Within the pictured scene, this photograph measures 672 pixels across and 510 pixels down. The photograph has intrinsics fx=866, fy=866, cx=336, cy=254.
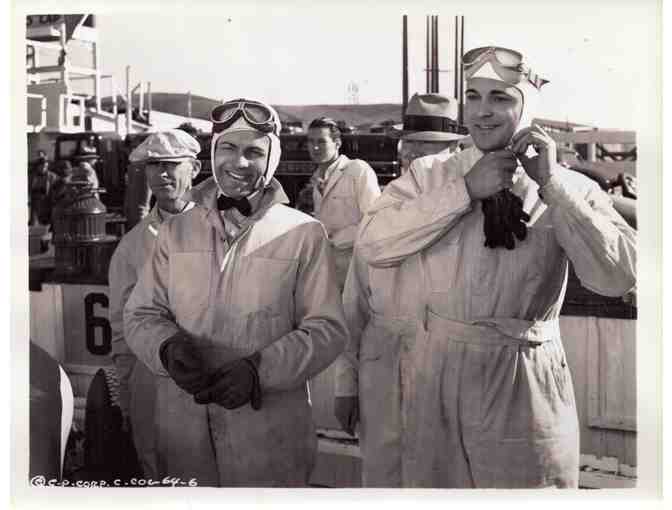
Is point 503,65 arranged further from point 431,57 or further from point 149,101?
point 149,101

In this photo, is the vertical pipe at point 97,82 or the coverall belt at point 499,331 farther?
the vertical pipe at point 97,82

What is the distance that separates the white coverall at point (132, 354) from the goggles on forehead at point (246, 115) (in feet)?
1.29

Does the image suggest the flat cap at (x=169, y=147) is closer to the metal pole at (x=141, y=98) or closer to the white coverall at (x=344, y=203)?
the metal pole at (x=141, y=98)

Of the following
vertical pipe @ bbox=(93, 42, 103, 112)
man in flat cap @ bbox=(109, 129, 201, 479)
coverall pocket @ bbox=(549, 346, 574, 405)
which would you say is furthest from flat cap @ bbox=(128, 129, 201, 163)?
coverall pocket @ bbox=(549, 346, 574, 405)

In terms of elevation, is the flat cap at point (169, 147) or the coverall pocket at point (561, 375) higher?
the flat cap at point (169, 147)

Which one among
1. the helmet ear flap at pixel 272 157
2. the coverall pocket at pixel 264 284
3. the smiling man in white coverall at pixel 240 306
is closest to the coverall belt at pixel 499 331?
the smiling man in white coverall at pixel 240 306

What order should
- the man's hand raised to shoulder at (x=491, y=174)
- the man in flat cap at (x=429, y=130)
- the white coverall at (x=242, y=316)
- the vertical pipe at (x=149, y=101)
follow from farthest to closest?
the vertical pipe at (x=149, y=101) → the man in flat cap at (x=429, y=130) → the white coverall at (x=242, y=316) → the man's hand raised to shoulder at (x=491, y=174)

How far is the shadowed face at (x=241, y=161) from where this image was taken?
285 cm

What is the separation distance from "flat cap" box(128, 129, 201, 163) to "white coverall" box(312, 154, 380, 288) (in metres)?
0.45

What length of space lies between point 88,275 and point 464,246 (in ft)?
4.58

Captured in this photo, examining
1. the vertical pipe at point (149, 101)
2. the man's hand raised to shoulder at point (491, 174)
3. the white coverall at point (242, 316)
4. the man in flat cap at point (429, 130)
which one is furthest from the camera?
the vertical pipe at point (149, 101)

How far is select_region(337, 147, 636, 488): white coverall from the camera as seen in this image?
276 cm

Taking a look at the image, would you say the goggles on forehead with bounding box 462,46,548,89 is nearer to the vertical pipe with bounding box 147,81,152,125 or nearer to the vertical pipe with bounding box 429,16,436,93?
the vertical pipe with bounding box 429,16,436,93
